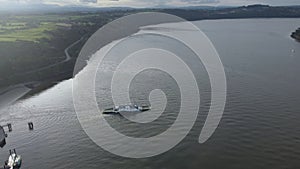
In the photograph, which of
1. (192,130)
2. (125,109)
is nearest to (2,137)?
(125,109)

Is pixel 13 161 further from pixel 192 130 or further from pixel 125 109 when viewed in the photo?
pixel 192 130

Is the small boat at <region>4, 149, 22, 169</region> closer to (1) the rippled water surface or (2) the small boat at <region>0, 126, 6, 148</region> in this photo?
(1) the rippled water surface

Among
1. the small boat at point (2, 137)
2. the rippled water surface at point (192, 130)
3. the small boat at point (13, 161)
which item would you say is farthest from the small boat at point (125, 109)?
the small boat at point (13, 161)

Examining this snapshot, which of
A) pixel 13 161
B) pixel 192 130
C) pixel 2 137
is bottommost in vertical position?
pixel 2 137

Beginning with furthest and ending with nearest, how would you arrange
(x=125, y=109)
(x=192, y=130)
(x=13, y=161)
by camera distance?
(x=125, y=109) < (x=192, y=130) < (x=13, y=161)

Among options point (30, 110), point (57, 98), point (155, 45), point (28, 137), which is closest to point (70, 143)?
point (28, 137)

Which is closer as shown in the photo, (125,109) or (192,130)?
(192,130)
